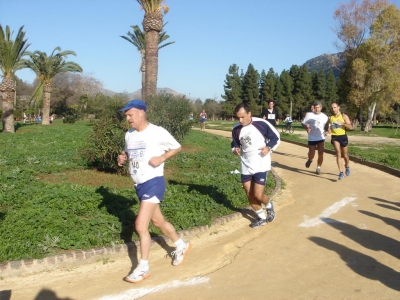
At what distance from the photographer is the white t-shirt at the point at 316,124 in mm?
11016

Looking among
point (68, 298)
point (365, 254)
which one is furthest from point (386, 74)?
point (68, 298)

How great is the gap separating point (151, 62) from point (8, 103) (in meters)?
12.5

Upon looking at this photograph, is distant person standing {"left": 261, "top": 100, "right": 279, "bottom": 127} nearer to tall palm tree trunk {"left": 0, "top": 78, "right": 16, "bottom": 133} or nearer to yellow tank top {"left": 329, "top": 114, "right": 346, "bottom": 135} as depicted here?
yellow tank top {"left": 329, "top": 114, "right": 346, "bottom": 135}

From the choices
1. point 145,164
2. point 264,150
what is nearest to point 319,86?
point 264,150

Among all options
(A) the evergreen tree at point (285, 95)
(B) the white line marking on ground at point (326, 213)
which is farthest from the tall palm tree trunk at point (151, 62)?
(A) the evergreen tree at point (285, 95)

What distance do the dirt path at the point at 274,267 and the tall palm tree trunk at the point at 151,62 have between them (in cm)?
1182

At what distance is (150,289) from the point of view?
171 inches

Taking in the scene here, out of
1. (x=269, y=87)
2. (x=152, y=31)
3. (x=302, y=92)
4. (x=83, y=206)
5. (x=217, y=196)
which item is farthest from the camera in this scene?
(x=269, y=87)

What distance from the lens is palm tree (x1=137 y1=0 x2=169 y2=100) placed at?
1759cm

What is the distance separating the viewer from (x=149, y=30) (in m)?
17.7

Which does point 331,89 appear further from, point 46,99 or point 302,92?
point 46,99

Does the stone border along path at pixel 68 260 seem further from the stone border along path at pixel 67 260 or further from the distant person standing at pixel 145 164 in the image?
the distant person standing at pixel 145 164

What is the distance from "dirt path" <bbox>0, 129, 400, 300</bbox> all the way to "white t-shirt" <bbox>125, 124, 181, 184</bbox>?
118cm

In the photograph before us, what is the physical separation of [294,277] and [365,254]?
4.00ft
